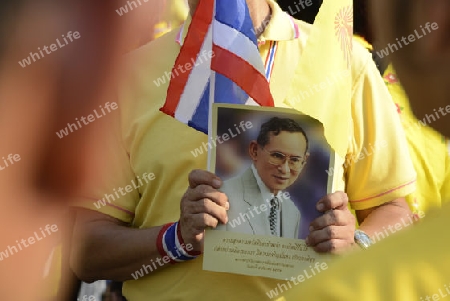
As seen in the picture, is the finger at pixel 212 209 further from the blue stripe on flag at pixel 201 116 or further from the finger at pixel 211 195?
the blue stripe on flag at pixel 201 116

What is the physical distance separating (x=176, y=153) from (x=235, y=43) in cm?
34

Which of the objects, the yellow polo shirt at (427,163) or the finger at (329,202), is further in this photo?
the yellow polo shirt at (427,163)

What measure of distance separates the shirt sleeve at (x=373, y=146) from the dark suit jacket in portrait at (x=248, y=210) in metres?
0.30

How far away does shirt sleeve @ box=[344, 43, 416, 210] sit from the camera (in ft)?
6.88

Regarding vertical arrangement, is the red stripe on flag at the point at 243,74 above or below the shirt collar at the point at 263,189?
above

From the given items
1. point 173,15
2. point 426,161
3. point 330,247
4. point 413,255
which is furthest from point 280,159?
point 173,15

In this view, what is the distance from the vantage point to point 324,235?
6.20ft

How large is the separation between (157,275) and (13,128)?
1.18 m

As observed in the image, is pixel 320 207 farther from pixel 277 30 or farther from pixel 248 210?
pixel 277 30

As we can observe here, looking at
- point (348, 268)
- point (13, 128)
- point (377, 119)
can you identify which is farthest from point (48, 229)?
point (377, 119)

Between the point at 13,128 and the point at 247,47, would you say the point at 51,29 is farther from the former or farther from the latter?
the point at 247,47

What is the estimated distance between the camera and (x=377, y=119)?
2.09m

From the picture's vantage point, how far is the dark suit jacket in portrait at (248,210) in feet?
6.23

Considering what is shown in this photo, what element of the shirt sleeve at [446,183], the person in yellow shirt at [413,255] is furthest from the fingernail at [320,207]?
the person in yellow shirt at [413,255]
